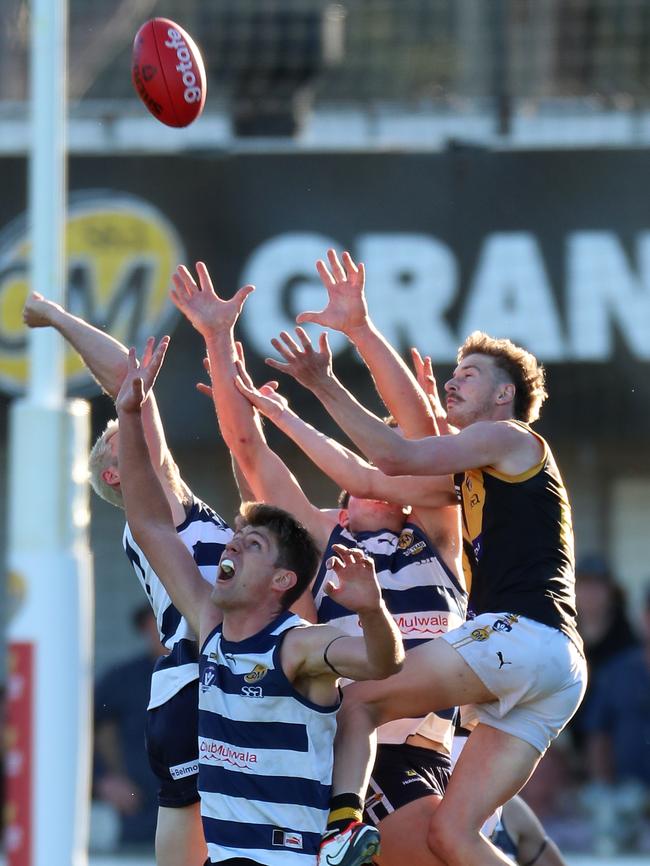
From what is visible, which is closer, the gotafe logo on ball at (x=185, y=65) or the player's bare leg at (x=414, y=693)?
the player's bare leg at (x=414, y=693)

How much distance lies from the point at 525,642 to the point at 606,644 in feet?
15.4

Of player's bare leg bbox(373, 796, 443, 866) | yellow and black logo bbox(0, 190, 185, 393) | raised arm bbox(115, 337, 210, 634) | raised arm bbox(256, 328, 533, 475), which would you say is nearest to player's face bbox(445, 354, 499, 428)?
raised arm bbox(256, 328, 533, 475)

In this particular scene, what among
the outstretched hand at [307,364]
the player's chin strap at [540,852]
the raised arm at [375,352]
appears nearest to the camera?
the outstretched hand at [307,364]

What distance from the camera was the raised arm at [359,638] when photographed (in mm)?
3811

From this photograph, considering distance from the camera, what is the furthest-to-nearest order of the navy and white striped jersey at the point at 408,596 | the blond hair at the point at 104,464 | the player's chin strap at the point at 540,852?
the player's chin strap at the point at 540,852 < the blond hair at the point at 104,464 < the navy and white striped jersey at the point at 408,596

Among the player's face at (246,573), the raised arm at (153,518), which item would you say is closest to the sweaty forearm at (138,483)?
the raised arm at (153,518)

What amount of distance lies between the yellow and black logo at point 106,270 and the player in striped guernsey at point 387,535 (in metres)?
4.55

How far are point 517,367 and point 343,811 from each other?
1.48 metres

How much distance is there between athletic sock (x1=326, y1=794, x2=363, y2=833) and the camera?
13.3ft

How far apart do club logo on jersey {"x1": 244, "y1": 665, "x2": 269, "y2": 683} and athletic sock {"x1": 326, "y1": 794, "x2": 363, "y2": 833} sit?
1.23 feet

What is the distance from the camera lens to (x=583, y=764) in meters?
9.10

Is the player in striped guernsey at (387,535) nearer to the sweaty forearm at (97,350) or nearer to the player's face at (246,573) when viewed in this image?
the sweaty forearm at (97,350)

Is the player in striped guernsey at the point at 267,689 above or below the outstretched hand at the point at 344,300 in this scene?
below

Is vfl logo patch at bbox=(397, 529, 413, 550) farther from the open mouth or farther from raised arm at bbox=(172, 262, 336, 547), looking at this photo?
the open mouth
